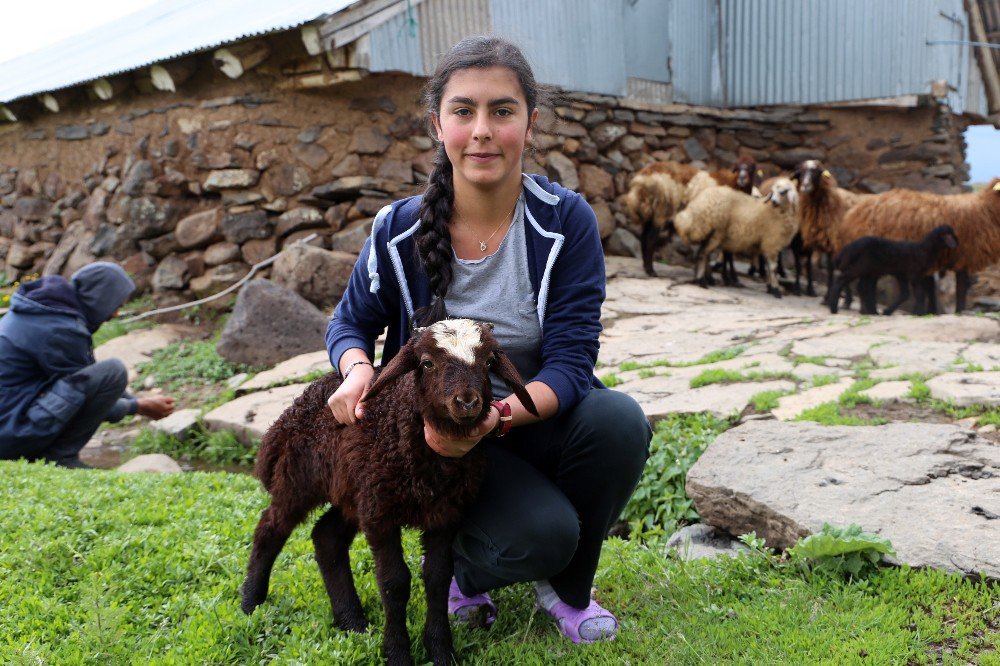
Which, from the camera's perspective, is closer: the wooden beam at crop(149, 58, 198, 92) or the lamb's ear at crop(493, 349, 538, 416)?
the lamb's ear at crop(493, 349, 538, 416)

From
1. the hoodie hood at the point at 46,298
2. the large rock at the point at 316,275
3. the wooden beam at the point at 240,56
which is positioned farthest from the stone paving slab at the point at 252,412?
the wooden beam at the point at 240,56

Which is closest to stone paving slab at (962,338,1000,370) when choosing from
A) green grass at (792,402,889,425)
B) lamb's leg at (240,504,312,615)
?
green grass at (792,402,889,425)

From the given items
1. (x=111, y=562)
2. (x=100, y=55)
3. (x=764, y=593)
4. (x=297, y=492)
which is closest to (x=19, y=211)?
(x=100, y=55)

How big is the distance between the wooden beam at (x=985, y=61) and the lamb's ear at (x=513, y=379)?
15163 mm

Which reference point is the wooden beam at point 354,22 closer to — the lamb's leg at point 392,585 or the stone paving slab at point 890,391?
the stone paving slab at point 890,391

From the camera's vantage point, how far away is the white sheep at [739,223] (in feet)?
38.3

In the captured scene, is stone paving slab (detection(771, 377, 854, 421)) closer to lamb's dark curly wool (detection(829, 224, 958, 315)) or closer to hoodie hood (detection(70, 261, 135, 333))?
lamb's dark curly wool (detection(829, 224, 958, 315))

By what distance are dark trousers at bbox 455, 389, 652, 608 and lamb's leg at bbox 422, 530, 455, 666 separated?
0.41ft

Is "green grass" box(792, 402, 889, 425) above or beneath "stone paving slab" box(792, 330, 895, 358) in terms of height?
above

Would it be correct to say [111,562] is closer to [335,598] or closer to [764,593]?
[335,598]

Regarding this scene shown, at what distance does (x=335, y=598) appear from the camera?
2971 millimetres

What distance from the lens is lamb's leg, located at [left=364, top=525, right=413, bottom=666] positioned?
2.57m

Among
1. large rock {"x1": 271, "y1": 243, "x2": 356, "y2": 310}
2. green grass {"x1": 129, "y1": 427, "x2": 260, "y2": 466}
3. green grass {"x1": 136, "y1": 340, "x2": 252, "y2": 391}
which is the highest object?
large rock {"x1": 271, "y1": 243, "x2": 356, "y2": 310}

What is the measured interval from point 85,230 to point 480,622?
1075 centimetres
